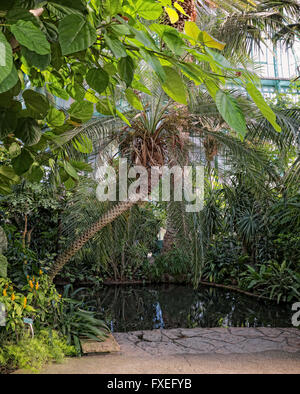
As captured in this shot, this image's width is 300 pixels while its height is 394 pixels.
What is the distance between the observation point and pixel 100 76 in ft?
1.87

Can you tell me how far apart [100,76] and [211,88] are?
17 centimetres

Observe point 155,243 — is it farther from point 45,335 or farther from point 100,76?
point 100,76

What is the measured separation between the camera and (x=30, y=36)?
0.42 meters

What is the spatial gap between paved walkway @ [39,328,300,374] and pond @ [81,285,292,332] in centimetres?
73

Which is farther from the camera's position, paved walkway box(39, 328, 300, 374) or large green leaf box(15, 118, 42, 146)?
paved walkway box(39, 328, 300, 374)

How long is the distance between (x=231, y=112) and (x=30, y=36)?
239mm

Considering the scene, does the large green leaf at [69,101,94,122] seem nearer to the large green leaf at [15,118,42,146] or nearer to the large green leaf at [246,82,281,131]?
the large green leaf at [15,118,42,146]

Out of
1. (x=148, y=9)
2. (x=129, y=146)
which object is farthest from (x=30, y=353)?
(x=148, y=9)

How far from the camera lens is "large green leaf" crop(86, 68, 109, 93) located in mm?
563

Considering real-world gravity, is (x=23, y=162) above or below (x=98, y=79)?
below

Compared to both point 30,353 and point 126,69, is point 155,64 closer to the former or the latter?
point 126,69

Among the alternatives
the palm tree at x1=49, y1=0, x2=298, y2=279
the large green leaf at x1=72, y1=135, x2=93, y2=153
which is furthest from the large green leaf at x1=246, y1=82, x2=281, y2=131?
the palm tree at x1=49, y1=0, x2=298, y2=279
